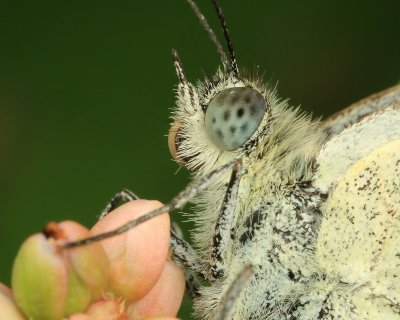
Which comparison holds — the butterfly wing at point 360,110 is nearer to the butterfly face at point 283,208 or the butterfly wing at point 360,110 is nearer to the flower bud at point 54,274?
the butterfly face at point 283,208

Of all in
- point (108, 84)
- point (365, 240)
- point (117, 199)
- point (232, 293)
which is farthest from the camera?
point (108, 84)

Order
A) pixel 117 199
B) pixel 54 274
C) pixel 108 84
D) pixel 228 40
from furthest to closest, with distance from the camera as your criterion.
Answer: pixel 108 84 < pixel 117 199 < pixel 228 40 < pixel 54 274

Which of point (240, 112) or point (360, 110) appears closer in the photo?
point (240, 112)

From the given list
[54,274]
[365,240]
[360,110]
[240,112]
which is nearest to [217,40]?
[240,112]

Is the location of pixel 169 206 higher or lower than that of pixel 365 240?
higher

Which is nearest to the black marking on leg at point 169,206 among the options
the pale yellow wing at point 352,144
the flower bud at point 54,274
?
the flower bud at point 54,274

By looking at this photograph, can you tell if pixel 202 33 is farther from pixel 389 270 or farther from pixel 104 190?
pixel 389 270

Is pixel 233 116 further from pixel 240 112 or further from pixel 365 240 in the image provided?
pixel 365 240
